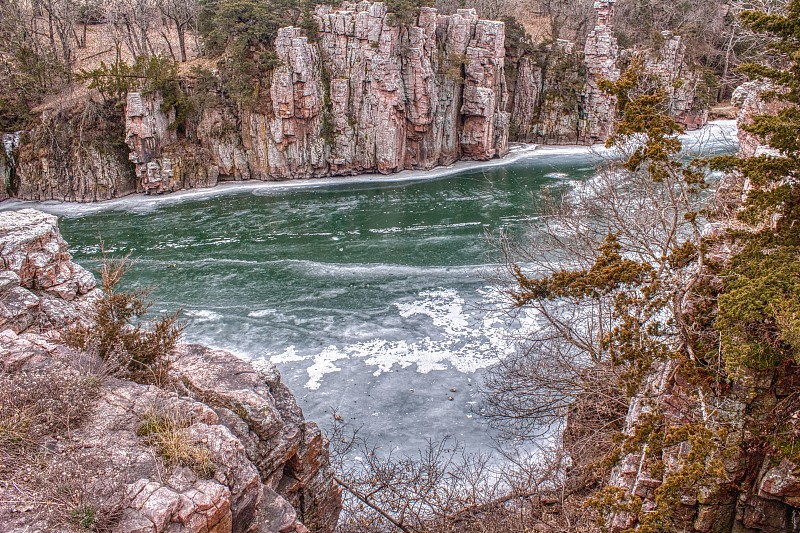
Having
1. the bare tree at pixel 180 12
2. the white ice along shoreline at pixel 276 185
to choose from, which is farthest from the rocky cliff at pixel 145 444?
the bare tree at pixel 180 12

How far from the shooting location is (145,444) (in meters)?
5.89

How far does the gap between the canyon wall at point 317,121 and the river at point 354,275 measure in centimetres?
200

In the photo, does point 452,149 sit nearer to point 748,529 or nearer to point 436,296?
point 436,296

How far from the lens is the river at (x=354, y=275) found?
1662cm

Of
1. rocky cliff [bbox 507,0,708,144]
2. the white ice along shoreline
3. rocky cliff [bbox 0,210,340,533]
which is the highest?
rocky cliff [bbox 507,0,708,144]

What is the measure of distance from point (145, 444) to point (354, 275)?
1942 cm

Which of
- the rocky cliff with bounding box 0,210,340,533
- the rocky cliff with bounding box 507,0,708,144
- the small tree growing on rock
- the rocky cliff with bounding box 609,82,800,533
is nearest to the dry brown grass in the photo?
the rocky cliff with bounding box 0,210,340,533

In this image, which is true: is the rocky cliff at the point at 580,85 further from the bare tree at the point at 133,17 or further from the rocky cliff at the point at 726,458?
the rocky cliff at the point at 726,458

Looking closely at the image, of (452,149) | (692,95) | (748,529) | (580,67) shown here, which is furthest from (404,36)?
(748,529)

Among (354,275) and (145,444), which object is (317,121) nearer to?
(354,275)

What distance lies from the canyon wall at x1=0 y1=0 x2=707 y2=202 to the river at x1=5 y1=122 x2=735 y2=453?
78.7 inches

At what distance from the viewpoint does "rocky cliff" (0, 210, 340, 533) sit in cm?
507

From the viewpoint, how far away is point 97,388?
21.2 feet

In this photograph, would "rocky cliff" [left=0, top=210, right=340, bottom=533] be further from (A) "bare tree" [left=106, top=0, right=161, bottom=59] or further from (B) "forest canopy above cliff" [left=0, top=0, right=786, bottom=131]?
(A) "bare tree" [left=106, top=0, right=161, bottom=59]
